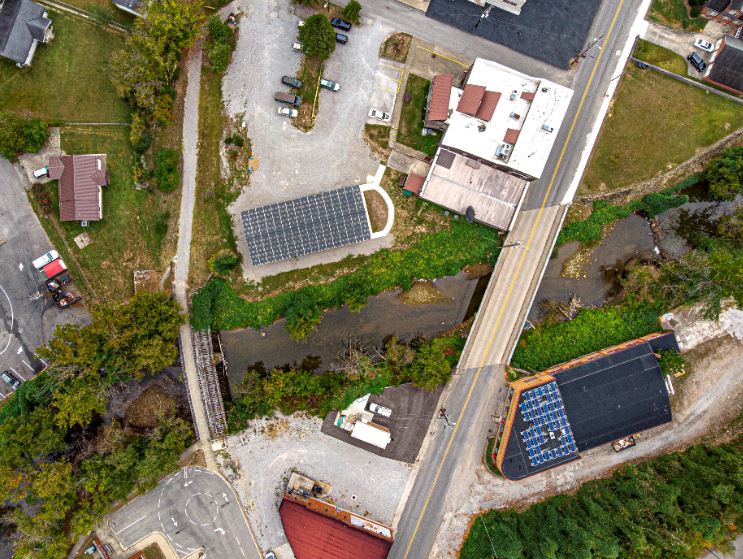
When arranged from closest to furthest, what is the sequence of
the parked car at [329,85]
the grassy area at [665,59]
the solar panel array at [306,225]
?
1. the solar panel array at [306,225]
2. the parked car at [329,85]
3. the grassy area at [665,59]

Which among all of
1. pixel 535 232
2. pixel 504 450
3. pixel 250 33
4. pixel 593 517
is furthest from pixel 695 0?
pixel 593 517

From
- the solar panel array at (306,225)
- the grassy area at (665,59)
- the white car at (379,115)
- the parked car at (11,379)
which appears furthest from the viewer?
the grassy area at (665,59)

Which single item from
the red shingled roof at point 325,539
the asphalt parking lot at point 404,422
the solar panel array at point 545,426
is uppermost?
the solar panel array at point 545,426

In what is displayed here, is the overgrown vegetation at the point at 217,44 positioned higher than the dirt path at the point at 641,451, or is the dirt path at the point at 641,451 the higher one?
the overgrown vegetation at the point at 217,44

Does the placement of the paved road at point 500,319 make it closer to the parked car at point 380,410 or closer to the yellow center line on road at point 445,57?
the parked car at point 380,410

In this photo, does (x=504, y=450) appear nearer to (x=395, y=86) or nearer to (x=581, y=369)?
(x=581, y=369)

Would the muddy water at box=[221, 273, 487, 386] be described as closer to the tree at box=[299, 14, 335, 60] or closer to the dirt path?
the dirt path

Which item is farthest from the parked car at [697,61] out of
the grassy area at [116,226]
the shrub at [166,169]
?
the grassy area at [116,226]

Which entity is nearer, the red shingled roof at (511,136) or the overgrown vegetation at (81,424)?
the overgrown vegetation at (81,424)
